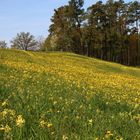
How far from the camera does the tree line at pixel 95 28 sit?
354 feet

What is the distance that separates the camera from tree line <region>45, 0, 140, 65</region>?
354 feet

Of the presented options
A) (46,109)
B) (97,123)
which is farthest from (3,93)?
(97,123)

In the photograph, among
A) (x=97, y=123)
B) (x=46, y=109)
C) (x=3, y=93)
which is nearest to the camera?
(x=97, y=123)

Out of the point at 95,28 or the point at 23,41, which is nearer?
the point at 95,28

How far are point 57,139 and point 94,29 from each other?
4051 inches

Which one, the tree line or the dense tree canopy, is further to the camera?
the dense tree canopy

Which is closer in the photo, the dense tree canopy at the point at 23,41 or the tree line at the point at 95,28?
the tree line at the point at 95,28

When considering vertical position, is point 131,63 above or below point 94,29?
below

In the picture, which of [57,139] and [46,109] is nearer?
[57,139]

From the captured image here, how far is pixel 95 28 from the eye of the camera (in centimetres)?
10838

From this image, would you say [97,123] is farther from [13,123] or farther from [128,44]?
[128,44]

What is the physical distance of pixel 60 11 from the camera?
11306 cm

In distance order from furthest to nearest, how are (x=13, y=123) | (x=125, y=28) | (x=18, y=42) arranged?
(x=18, y=42) → (x=125, y=28) → (x=13, y=123)

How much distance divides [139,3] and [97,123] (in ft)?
364
